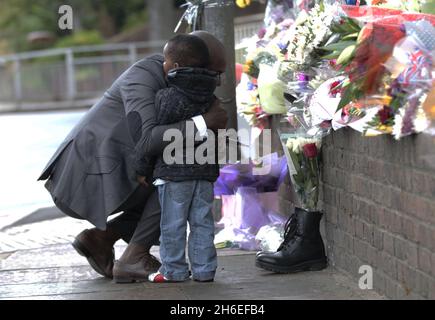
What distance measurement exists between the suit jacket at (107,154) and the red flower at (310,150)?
0.94 meters

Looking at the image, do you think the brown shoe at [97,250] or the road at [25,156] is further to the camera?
the road at [25,156]

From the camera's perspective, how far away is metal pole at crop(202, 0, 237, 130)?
24.2ft

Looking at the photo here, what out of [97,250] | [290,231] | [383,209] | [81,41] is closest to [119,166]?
[97,250]

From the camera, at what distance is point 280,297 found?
4.97 m

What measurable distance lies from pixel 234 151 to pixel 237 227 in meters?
0.57

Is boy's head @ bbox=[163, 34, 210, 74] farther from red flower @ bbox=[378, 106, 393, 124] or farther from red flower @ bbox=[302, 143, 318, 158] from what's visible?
red flower @ bbox=[378, 106, 393, 124]

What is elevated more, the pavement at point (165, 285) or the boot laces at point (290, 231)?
the boot laces at point (290, 231)

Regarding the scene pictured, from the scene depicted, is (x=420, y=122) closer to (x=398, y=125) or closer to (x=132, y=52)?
(x=398, y=125)

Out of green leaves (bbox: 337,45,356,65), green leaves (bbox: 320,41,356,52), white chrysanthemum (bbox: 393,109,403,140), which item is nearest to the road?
green leaves (bbox: 320,41,356,52)

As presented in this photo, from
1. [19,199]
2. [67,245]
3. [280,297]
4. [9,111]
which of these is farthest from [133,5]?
[280,297]

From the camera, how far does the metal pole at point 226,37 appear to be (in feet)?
24.2

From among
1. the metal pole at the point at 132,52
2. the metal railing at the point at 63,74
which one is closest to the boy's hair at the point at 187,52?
the metal railing at the point at 63,74

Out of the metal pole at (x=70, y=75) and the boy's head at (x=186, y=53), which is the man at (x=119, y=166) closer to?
the boy's head at (x=186, y=53)

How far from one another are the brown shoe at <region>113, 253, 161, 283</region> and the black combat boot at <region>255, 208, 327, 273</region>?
26.2 inches
